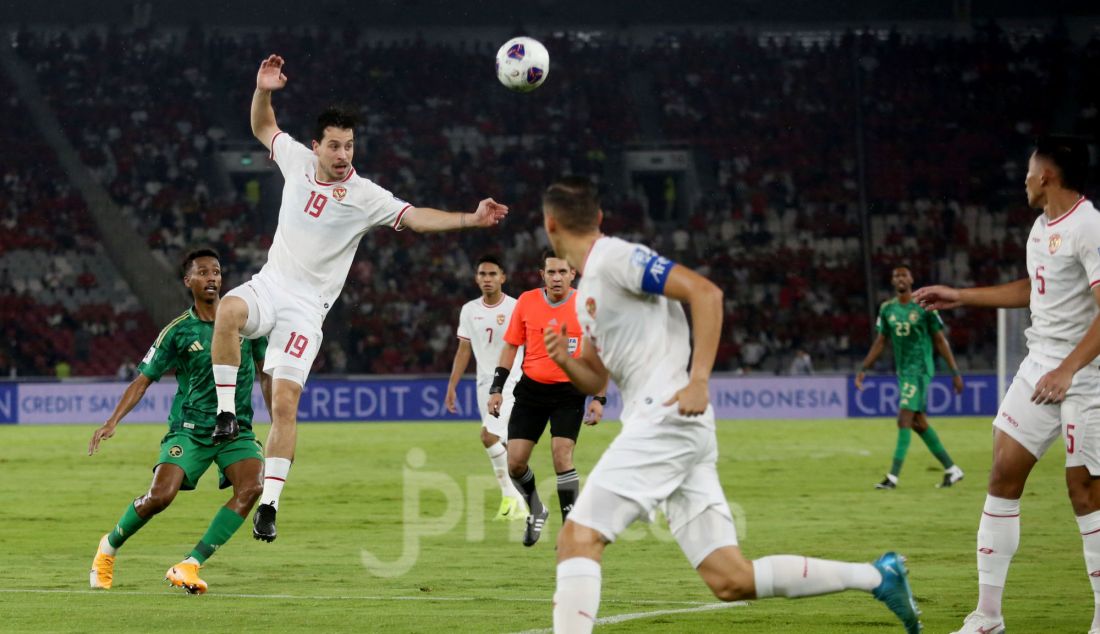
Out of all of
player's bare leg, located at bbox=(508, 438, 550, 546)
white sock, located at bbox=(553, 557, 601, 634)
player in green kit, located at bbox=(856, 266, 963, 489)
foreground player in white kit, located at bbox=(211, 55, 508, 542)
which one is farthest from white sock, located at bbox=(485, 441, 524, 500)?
white sock, located at bbox=(553, 557, 601, 634)

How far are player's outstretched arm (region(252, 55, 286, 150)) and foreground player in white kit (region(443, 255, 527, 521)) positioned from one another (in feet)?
16.2

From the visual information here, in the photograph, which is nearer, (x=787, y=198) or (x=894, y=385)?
(x=894, y=385)

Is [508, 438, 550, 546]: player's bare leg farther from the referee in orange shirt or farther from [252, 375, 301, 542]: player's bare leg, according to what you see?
[252, 375, 301, 542]: player's bare leg

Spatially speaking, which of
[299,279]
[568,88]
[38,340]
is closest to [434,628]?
[299,279]

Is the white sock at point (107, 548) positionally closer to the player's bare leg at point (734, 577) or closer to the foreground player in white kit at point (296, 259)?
the foreground player in white kit at point (296, 259)

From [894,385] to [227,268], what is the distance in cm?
1620

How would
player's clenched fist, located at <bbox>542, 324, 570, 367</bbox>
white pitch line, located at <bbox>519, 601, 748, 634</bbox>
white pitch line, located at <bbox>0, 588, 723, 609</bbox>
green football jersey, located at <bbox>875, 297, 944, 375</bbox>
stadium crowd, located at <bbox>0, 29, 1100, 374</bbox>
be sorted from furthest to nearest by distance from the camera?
→ stadium crowd, located at <bbox>0, 29, 1100, 374</bbox> → green football jersey, located at <bbox>875, 297, 944, 375</bbox> → white pitch line, located at <bbox>0, 588, 723, 609</bbox> → white pitch line, located at <bbox>519, 601, 748, 634</bbox> → player's clenched fist, located at <bbox>542, 324, 570, 367</bbox>

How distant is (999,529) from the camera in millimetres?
7148

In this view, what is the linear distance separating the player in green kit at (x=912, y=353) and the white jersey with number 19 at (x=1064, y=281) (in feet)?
30.8

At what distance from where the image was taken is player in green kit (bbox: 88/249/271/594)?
8953 mm

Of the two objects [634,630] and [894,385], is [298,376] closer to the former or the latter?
[634,630]

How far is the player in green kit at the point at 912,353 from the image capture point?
53.7 ft

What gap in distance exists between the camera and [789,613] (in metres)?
8.14

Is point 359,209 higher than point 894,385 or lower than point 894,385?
higher
